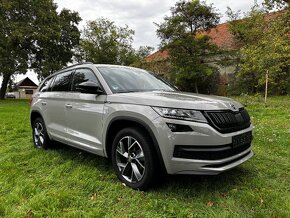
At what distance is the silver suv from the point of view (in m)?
3.20

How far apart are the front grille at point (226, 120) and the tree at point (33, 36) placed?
24582mm

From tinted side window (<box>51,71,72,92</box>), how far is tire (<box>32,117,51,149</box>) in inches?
32.6

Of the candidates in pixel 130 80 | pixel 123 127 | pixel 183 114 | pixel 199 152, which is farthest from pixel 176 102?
pixel 130 80

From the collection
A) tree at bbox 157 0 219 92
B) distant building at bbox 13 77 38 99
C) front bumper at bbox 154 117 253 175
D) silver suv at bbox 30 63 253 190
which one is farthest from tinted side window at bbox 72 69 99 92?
distant building at bbox 13 77 38 99

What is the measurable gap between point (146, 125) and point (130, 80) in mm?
1298

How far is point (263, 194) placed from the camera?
347 cm

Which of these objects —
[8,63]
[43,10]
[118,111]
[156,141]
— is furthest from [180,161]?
[43,10]

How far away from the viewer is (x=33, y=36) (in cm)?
2639

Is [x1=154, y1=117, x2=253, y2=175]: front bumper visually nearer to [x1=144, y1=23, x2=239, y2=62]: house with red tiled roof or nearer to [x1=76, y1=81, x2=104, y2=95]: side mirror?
[x1=76, y1=81, x2=104, y2=95]: side mirror

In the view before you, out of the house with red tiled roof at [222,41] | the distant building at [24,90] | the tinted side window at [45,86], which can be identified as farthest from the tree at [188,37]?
the distant building at [24,90]

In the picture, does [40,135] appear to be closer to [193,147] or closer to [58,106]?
[58,106]

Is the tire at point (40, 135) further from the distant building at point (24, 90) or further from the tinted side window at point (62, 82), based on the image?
the distant building at point (24, 90)

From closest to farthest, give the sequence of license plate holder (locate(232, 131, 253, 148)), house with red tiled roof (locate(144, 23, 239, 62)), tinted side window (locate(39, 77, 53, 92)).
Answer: license plate holder (locate(232, 131, 253, 148))
tinted side window (locate(39, 77, 53, 92))
house with red tiled roof (locate(144, 23, 239, 62))

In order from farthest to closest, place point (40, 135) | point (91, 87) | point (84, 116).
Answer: point (40, 135) → point (84, 116) → point (91, 87)
